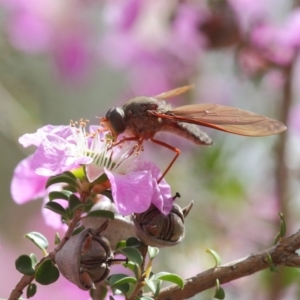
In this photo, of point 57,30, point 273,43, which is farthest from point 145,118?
point 57,30

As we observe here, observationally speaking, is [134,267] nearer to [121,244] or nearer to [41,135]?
[121,244]

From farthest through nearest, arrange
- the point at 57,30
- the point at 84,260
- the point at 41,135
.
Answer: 1. the point at 57,30
2. the point at 41,135
3. the point at 84,260

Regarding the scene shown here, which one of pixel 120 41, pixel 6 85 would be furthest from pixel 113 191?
pixel 120 41

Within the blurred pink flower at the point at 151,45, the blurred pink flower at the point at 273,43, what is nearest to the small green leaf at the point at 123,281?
the blurred pink flower at the point at 273,43

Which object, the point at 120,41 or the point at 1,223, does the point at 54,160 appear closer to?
the point at 120,41

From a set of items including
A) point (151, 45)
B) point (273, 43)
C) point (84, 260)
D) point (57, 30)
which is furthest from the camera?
point (57, 30)

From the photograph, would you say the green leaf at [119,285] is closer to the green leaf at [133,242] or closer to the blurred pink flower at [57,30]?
the green leaf at [133,242]
